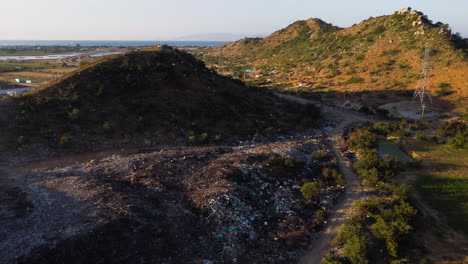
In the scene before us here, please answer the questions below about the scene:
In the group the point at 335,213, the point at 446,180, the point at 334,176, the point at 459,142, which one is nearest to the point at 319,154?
the point at 334,176

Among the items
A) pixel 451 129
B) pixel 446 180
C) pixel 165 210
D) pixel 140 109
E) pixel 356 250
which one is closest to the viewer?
pixel 356 250

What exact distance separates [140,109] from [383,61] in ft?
149

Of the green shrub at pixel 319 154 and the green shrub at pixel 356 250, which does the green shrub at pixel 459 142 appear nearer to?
the green shrub at pixel 319 154

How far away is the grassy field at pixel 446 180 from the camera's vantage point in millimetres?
13812

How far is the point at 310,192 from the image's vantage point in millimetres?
14711

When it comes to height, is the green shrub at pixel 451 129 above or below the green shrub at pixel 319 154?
above

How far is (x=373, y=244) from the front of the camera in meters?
11.2

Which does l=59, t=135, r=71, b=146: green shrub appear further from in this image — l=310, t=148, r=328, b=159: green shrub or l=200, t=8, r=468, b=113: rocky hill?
l=200, t=8, r=468, b=113: rocky hill

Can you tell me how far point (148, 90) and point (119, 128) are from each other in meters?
6.73

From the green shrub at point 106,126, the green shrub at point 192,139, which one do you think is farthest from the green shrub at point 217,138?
the green shrub at point 106,126

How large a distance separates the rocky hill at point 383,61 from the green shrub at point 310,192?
3197 cm

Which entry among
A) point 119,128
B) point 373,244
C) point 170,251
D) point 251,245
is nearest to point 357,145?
point 373,244

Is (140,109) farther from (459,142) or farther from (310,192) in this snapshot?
(459,142)

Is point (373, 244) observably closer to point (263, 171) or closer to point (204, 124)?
point (263, 171)
